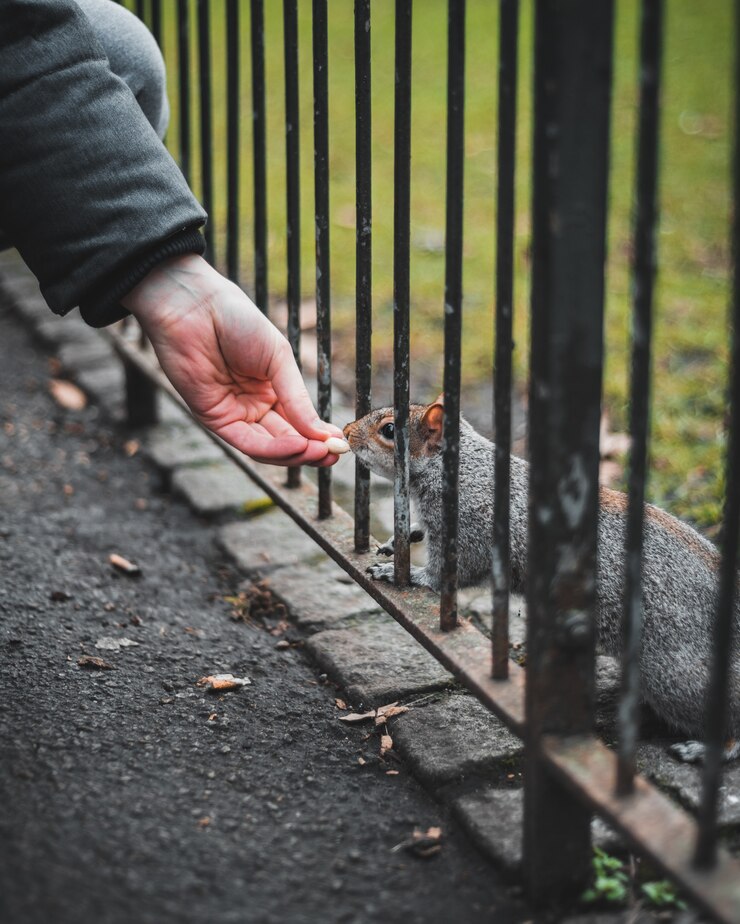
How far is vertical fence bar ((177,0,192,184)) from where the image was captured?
278 cm

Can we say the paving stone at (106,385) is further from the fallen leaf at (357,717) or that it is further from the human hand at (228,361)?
the fallen leaf at (357,717)

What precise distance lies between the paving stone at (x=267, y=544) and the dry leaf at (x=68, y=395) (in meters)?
1.15

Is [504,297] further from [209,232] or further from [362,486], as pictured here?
[209,232]

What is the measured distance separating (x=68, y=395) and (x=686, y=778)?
2.74m

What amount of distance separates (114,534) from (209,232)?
33.0 inches

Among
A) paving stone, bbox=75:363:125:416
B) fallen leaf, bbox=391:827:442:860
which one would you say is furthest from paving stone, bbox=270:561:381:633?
paving stone, bbox=75:363:125:416

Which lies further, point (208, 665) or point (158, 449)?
point (158, 449)

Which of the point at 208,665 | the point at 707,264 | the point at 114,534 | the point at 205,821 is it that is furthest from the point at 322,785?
the point at 707,264

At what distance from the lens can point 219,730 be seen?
195 centimetres

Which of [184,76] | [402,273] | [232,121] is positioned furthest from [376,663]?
[184,76]

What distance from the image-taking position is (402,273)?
1784 mm

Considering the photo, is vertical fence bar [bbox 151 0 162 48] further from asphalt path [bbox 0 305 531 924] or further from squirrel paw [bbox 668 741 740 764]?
squirrel paw [bbox 668 741 740 764]

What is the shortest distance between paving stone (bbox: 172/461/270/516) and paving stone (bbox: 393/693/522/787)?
1.18 meters

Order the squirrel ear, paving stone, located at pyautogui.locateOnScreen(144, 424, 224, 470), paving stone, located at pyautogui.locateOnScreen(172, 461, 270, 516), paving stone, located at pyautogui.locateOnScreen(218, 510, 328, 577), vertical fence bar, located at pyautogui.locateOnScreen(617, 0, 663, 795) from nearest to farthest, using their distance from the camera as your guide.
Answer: vertical fence bar, located at pyautogui.locateOnScreen(617, 0, 663, 795) < the squirrel ear < paving stone, located at pyautogui.locateOnScreen(218, 510, 328, 577) < paving stone, located at pyautogui.locateOnScreen(172, 461, 270, 516) < paving stone, located at pyautogui.locateOnScreen(144, 424, 224, 470)
